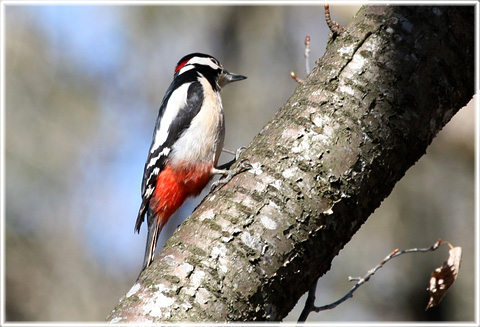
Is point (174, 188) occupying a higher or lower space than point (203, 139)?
lower

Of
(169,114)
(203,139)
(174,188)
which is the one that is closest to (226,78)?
(169,114)

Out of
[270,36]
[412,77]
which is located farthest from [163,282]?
[270,36]

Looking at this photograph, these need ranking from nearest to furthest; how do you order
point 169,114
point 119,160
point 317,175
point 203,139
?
point 317,175 → point 203,139 → point 169,114 → point 119,160

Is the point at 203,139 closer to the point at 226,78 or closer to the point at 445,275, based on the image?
the point at 226,78

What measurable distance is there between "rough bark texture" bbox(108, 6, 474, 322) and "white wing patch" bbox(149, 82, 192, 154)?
77.5 inches

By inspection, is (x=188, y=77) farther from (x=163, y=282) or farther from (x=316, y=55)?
(x=316, y=55)

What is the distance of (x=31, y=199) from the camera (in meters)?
11.5

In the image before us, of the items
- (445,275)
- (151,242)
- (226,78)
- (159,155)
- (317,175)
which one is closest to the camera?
(317,175)

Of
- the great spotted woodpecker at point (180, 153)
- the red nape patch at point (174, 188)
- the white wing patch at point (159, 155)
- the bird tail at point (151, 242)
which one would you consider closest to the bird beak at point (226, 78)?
the great spotted woodpecker at point (180, 153)

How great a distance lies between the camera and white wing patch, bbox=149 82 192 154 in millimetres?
4055

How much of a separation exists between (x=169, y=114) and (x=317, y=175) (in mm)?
2340

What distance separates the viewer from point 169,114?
4.10 metres

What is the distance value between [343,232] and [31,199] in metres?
10.6

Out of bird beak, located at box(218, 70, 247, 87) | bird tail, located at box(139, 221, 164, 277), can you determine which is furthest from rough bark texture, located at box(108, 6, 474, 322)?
bird beak, located at box(218, 70, 247, 87)
